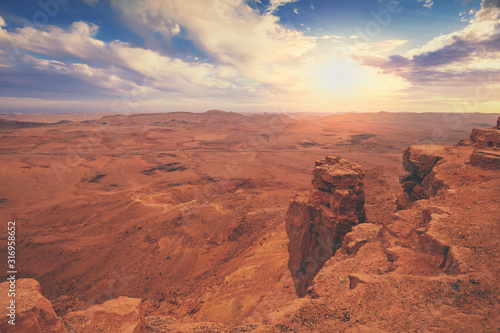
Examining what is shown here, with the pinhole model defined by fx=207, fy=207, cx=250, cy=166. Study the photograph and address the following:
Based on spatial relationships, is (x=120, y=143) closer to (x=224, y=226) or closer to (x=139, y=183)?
(x=139, y=183)

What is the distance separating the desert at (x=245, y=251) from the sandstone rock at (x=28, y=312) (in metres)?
0.07

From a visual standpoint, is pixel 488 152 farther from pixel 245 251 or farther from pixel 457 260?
pixel 245 251

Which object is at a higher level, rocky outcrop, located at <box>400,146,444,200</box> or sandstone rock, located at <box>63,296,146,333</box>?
rocky outcrop, located at <box>400,146,444,200</box>

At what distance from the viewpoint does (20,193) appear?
2136 centimetres


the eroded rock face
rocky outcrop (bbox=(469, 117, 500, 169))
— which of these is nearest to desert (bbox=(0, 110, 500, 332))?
rocky outcrop (bbox=(469, 117, 500, 169))

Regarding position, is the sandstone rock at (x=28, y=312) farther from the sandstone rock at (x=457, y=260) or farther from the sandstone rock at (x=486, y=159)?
the sandstone rock at (x=486, y=159)

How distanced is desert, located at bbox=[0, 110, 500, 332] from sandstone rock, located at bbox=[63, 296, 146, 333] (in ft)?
0.15

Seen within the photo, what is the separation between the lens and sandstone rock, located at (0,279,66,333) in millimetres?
3945

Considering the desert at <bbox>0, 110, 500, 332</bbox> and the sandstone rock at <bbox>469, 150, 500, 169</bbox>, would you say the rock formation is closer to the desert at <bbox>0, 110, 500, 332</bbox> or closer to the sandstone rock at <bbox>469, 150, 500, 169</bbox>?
the desert at <bbox>0, 110, 500, 332</bbox>

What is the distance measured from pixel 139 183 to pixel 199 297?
21.4 metres

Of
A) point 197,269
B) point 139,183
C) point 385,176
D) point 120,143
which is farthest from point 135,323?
point 120,143

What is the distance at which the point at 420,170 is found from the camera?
9.01 metres

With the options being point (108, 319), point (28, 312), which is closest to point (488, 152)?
point (108, 319)

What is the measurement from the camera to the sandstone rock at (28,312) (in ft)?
12.9
